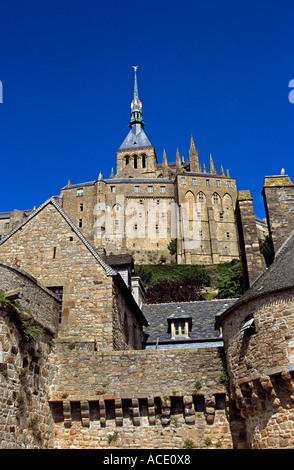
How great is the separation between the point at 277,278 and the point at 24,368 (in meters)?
7.35

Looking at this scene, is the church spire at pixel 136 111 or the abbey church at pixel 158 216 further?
the church spire at pixel 136 111

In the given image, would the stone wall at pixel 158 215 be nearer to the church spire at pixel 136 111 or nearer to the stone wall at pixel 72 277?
the church spire at pixel 136 111

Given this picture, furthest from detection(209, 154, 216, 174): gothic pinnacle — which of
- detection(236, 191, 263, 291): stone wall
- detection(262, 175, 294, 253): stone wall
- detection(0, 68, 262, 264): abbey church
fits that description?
detection(262, 175, 294, 253): stone wall

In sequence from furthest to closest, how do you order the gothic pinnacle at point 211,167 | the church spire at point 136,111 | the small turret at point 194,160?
the church spire at point 136,111, the gothic pinnacle at point 211,167, the small turret at point 194,160

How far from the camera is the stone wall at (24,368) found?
40.5ft

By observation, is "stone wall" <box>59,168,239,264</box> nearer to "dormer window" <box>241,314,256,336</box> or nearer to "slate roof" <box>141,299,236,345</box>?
"slate roof" <box>141,299,236,345</box>

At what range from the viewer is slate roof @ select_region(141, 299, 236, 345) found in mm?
22406

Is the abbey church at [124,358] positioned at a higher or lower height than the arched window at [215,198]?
lower

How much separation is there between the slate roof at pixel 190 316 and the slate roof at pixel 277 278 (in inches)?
291

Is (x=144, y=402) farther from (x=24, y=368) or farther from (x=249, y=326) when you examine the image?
(x=249, y=326)

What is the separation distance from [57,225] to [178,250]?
84.8 m

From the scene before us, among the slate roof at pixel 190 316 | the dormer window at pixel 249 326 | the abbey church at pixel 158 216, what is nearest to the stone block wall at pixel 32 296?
the dormer window at pixel 249 326

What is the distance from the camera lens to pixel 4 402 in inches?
478

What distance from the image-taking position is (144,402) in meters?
14.5
